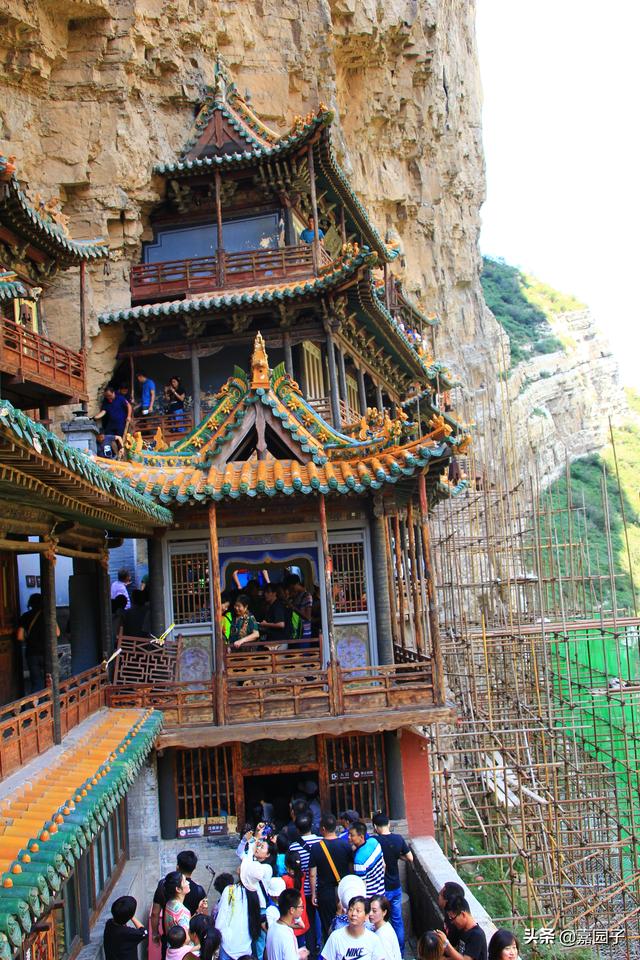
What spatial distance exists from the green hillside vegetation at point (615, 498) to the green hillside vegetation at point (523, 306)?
27.3 ft

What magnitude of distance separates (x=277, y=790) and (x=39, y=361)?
7.75m

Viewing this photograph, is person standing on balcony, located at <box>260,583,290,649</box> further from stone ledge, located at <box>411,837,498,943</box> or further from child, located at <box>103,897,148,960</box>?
child, located at <box>103,897,148,960</box>

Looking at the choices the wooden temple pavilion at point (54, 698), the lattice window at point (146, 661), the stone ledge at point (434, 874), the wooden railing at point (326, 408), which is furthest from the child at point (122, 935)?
the wooden railing at point (326, 408)

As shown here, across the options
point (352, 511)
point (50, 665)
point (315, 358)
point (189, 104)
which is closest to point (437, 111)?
point (189, 104)

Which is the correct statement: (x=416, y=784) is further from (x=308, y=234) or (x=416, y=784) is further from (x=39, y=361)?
(x=308, y=234)

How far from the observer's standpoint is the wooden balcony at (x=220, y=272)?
55.0 feet

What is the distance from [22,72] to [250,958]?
56.9ft

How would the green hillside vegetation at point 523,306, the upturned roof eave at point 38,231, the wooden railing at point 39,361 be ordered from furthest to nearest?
the green hillside vegetation at point 523,306, the upturned roof eave at point 38,231, the wooden railing at point 39,361

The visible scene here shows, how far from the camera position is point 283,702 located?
10.2 meters

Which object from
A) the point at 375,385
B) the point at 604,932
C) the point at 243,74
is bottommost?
the point at 604,932

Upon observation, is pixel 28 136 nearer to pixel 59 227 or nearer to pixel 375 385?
pixel 59 227

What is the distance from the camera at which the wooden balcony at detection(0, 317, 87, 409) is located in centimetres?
1274

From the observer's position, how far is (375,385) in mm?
21094

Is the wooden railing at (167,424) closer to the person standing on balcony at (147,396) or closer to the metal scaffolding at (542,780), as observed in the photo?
the person standing on balcony at (147,396)
